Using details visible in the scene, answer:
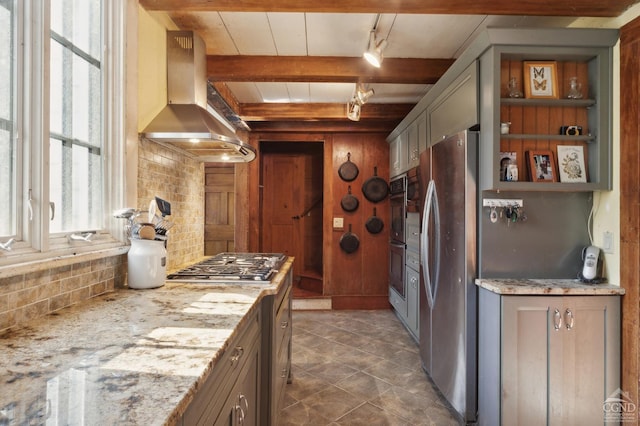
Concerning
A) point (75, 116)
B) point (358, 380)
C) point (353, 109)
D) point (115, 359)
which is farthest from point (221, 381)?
point (353, 109)

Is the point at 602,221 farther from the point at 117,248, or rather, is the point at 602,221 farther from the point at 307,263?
the point at 307,263

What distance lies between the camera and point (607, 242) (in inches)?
71.9

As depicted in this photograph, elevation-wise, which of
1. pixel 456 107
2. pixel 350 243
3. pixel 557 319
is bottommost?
pixel 557 319

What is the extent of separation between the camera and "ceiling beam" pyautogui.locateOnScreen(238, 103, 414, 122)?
3.93 m

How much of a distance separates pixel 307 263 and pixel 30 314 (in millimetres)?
4394

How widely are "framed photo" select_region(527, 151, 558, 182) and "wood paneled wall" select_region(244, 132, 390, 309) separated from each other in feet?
8.35

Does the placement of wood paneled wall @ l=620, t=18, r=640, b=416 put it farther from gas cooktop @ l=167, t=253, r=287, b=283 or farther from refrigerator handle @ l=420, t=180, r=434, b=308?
gas cooktop @ l=167, t=253, r=287, b=283

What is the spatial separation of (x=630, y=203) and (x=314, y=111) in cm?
304

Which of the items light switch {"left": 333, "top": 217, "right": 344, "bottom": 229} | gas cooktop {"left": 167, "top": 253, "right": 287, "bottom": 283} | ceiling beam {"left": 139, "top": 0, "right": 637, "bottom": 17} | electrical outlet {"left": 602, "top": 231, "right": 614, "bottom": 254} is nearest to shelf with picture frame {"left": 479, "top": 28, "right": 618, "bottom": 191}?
Result: ceiling beam {"left": 139, "top": 0, "right": 637, "bottom": 17}

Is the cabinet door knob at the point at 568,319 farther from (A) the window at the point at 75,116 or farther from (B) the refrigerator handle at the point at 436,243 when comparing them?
(A) the window at the point at 75,116

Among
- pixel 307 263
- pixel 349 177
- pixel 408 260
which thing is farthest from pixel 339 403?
pixel 307 263

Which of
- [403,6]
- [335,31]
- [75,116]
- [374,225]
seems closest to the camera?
[75,116]

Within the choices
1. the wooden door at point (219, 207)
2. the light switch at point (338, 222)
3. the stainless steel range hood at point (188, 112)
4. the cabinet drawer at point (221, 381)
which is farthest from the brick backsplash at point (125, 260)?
the wooden door at point (219, 207)

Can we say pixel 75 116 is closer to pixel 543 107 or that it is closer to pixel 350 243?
pixel 543 107
